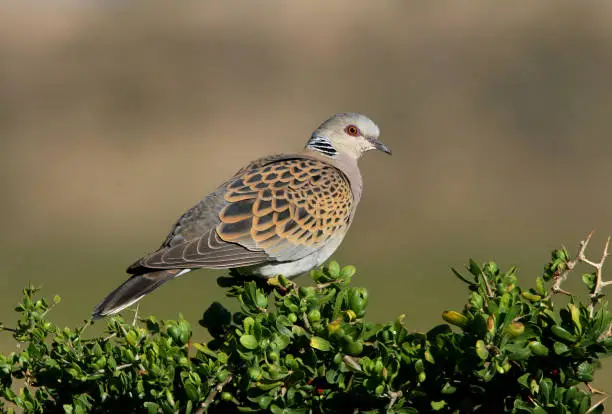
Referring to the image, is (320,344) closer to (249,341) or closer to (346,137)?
(249,341)

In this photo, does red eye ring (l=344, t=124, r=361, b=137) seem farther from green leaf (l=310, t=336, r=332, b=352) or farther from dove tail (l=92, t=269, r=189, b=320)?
green leaf (l=310, t=336, r=332, b=352)

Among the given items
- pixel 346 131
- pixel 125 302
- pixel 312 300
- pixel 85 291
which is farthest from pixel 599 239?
pixel 312 300

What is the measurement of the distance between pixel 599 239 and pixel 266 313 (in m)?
11.0

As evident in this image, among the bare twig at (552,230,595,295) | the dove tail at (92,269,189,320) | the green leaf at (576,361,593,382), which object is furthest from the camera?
the dove tail at (92,269,189,320)

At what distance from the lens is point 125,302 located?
4223 mm

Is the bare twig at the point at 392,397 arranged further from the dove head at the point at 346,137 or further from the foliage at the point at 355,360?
the dove head at the point at 346,137

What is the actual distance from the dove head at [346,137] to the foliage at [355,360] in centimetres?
249

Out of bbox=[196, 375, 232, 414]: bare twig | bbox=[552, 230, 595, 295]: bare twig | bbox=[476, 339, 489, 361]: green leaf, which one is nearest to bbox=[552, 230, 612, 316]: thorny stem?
bbox=[552, 230, 595, 295]: bare twig

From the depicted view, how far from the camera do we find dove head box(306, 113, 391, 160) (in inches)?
225

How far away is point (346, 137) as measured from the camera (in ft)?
18.8

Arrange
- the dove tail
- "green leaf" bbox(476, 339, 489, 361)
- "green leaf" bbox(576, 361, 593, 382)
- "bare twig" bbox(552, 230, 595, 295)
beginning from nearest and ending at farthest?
1. "green leaf" bbox(476, 339, 489, 361)
2. "green leaf" bbox(576, 361, 593, 382)
3. "bare twig" bbox(552, 230, 595, 295)
4. the dove tail

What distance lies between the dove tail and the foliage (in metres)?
0.87

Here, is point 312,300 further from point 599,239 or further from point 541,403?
point 599,239

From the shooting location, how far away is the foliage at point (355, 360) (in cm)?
264
